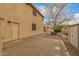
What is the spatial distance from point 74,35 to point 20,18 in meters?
2.72

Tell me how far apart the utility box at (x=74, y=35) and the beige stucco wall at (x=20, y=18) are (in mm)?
1238

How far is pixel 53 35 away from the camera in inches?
182

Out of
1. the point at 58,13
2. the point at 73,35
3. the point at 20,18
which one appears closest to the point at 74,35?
the point at 73,35

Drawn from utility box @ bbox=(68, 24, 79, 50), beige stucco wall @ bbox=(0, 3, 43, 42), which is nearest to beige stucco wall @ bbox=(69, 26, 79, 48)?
utility box @ bbox=(68, 24, 79, 50)

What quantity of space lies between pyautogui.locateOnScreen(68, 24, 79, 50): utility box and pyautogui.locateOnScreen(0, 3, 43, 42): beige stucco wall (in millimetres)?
1238

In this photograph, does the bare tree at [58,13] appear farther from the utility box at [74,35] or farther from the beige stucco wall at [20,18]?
the beige stucco wall at [20,18]

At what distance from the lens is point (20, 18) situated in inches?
251

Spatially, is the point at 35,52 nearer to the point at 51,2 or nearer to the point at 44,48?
the point at 44,48

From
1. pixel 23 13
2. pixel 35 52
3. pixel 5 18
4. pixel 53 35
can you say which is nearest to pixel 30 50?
pixel 35 52

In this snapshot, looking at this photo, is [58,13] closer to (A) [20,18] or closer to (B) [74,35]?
(B) [74,35]

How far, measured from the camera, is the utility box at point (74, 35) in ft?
14.1

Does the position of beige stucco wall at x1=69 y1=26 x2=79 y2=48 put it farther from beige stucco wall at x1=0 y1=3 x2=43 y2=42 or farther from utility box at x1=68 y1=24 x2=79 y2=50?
beige stucco wall at x1=0 y1=3 x2=43 y2=42

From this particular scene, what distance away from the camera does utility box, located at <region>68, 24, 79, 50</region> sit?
14.1ft

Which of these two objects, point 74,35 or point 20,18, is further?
point 20,18
